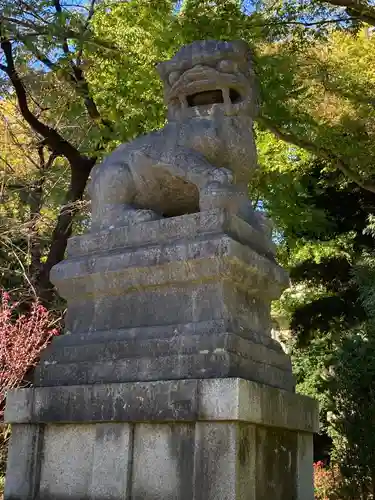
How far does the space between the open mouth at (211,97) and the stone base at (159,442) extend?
2043 millimetres

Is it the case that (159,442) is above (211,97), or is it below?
below

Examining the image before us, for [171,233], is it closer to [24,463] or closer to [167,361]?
[167,361]

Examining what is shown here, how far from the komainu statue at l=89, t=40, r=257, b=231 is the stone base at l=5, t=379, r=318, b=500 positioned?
4.00 ft

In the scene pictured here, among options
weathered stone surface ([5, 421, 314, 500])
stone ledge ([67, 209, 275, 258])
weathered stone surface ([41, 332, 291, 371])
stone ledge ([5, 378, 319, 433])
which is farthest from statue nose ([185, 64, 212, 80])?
weathered stone surface ([5, 421, 314, 500])

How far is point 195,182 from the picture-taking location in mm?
3842

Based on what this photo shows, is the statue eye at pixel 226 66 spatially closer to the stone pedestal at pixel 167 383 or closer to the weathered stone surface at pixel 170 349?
the stone pedestal at pixel 167 383

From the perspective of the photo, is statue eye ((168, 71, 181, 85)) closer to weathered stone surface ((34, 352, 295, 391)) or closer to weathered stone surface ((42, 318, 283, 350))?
weathered stone surface ((42, 318, 283, 350))

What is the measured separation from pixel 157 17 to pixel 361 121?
Answer: 3.97m

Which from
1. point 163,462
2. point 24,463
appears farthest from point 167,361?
point 24,463

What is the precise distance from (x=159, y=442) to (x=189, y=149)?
6.12 feet

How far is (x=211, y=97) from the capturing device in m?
4.32

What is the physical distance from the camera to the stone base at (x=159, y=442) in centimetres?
301

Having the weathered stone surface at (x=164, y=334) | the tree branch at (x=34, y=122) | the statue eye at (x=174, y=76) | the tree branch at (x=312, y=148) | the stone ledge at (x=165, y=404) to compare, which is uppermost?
the tree branch at (x=34, y=122)

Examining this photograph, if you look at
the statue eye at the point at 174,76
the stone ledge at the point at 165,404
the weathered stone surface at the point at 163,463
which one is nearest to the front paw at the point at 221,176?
the statue eye at the point at 174,76
